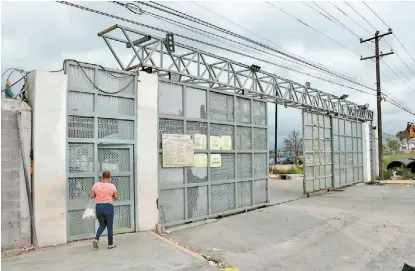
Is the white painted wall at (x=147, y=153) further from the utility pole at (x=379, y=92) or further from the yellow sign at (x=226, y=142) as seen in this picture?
the utility pole at (x=379, y=92)

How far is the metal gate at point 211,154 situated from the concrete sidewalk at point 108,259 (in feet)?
6.99

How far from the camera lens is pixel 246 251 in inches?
282

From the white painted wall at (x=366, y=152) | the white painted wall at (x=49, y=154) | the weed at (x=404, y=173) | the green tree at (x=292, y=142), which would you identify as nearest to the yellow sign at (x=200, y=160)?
the white painted wall at (x=49, y=154)

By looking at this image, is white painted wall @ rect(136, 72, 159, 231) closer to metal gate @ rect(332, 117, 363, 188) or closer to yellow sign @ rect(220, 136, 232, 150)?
yellow sign @ rect(220, 136, 232, 150)

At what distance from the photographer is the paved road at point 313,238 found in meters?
6.50

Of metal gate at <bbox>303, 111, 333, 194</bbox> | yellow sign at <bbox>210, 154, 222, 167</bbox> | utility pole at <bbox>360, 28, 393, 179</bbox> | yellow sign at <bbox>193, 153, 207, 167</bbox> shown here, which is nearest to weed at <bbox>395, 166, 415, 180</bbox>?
utility pole at <bbox>360, 28, 393, 179</bbox>

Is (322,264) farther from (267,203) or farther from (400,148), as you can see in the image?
(400,148)

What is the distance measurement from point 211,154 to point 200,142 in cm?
57

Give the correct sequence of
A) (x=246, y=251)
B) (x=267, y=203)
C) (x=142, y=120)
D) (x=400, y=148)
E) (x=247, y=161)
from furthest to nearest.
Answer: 1. (x=400, y=148)
2. (x=267, y=203)
3. (x=247, y=161)
4. (x=142, y=120)
5. (x=246, y=251)

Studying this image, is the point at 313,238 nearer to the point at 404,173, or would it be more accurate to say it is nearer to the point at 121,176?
the point at 121,176

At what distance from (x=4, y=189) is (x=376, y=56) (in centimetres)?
2374

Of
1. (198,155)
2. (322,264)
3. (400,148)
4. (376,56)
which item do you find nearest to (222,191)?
(198,155)

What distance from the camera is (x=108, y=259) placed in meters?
5.99

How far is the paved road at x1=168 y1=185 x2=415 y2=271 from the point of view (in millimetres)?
6504
